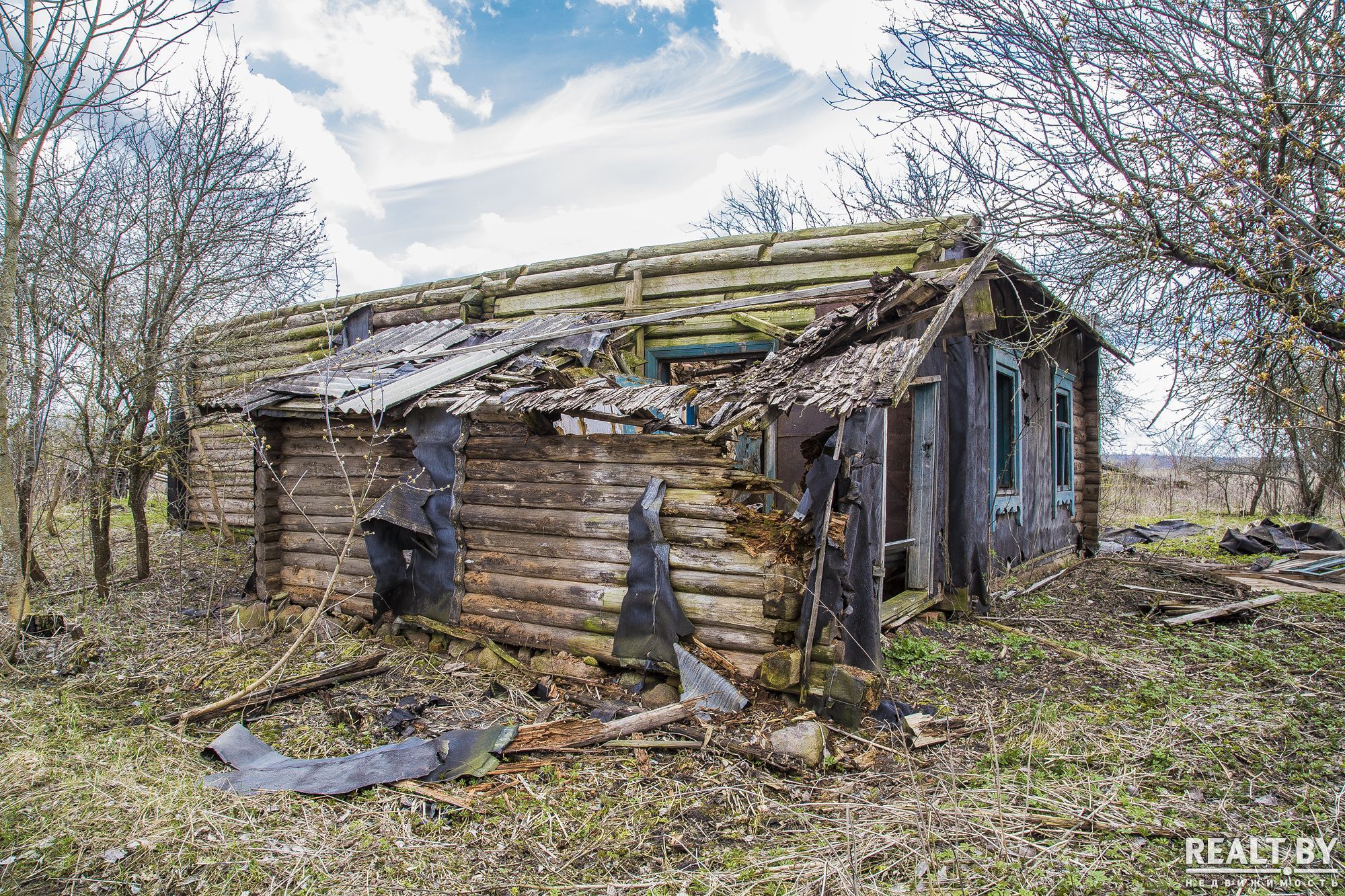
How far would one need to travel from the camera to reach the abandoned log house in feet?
16.4

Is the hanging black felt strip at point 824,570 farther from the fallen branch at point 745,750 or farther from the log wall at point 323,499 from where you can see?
the log wall at point 323,499

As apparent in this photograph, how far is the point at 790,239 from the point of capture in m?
8.01

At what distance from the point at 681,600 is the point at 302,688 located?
3.00m

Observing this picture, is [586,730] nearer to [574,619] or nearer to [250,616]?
[574,619]

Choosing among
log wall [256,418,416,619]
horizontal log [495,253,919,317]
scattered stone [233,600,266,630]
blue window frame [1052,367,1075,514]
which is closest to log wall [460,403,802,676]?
log wall [256,418,416,619]

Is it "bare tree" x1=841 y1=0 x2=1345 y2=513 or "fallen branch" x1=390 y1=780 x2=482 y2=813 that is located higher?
"bare tree" x1=841 y1=0 x2=1345 y2=513

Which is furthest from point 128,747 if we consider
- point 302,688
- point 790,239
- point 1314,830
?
point 790,239

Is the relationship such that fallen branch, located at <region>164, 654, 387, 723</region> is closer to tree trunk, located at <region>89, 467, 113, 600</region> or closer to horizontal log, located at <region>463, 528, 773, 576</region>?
horizontal log, located at <region>463, 528, 773, 576</region>

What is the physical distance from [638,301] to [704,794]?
594cm

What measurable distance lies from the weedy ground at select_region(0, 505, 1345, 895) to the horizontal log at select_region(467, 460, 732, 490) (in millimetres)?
1611

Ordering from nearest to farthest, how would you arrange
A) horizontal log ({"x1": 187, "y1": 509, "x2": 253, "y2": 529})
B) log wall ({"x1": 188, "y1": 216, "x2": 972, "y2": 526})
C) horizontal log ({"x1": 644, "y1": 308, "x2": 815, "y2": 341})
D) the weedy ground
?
1. the weedy ground
2. log wall ({"x1": 188, "y1": 216, "x2": 972, "y2": 526})
3. horizontal log ({"x1": 644, "y1": 308, "x2": 815, "y2": 341})
4. horizontal log ({"x1": 187, "y1": 509, "x2": 253, "y2": 529})

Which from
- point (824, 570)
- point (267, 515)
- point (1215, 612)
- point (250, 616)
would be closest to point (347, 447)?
point (267, 515)

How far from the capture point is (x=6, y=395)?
19.9 ft

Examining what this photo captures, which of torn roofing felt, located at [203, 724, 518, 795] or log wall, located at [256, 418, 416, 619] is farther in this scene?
log wall, located at [256, 418, 416, 619]
